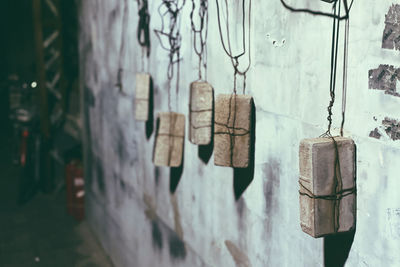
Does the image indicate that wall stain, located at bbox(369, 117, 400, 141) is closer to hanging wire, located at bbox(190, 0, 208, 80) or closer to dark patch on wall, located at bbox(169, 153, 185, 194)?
hanging wire, located at bbox(190, 0, 208, 80)

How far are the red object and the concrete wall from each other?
245 cm

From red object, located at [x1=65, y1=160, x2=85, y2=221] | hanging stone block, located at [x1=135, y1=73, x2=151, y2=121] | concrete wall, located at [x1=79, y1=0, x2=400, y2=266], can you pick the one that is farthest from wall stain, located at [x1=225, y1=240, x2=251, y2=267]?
red object, located at [x1=65, y1=160, x2=85, y2=221]

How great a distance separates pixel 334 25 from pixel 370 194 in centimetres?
63

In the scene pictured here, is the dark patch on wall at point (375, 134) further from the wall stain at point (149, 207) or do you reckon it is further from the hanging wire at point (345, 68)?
the wall stain at point (149, 207)

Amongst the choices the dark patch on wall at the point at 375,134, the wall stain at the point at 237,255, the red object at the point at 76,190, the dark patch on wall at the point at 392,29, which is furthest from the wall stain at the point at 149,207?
the red object at the point at 76,190

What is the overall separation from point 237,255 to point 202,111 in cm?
83

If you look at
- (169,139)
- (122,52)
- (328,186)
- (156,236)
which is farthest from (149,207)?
(328,186)

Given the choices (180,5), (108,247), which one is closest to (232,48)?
(180,5)

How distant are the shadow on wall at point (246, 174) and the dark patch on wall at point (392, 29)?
89 centimetres

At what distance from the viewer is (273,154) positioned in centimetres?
224

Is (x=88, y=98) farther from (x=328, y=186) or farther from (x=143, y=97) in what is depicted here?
(x=328, y=186)

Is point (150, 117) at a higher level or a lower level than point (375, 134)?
lower

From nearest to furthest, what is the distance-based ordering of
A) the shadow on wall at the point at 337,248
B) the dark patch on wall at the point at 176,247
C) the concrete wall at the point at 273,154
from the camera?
1. the concrete wall at the point at 273,154
2. the shadow on wall at the point at 337,248
3. the dark patch on wall at the point at 176,247

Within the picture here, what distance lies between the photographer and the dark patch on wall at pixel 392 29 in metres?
1.51
